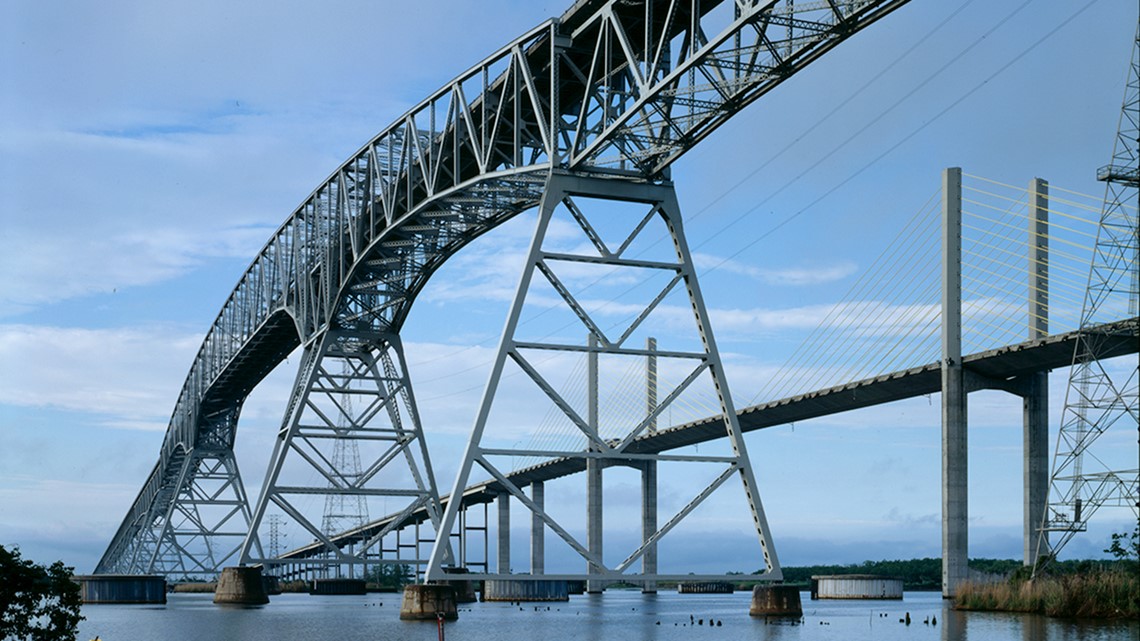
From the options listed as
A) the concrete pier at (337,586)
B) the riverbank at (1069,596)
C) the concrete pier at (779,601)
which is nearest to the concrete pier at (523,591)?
the concrete pier at (337,586)

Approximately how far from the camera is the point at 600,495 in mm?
137500

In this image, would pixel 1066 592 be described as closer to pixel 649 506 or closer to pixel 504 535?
pixel 649 506

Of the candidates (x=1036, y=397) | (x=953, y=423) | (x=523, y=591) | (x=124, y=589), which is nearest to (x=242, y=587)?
(x=124, y=589)

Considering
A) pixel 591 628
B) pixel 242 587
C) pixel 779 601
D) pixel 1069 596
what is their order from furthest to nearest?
pixel 242 587 → pixel 591 628 → pixel 1069 596 → pixel 779 601

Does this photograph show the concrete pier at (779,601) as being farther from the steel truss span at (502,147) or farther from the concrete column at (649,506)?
the concrete column at (649,506)

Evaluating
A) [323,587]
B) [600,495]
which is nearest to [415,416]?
[600,495]

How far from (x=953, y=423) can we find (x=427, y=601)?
44145mm

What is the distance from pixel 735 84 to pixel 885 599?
3550 inches

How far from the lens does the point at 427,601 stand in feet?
169

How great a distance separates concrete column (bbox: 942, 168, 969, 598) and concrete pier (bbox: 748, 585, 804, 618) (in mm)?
37092

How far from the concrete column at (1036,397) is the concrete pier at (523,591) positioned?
135 ft

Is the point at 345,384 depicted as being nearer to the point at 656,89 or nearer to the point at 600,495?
the point at 656,89

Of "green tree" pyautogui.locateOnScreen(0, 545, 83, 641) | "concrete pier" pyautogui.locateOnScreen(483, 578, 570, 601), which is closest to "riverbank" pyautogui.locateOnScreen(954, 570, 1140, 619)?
"green tree" pyautogui.locateOnScreen(0, 545, 83, 641)

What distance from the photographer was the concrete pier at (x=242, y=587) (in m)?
81.7
